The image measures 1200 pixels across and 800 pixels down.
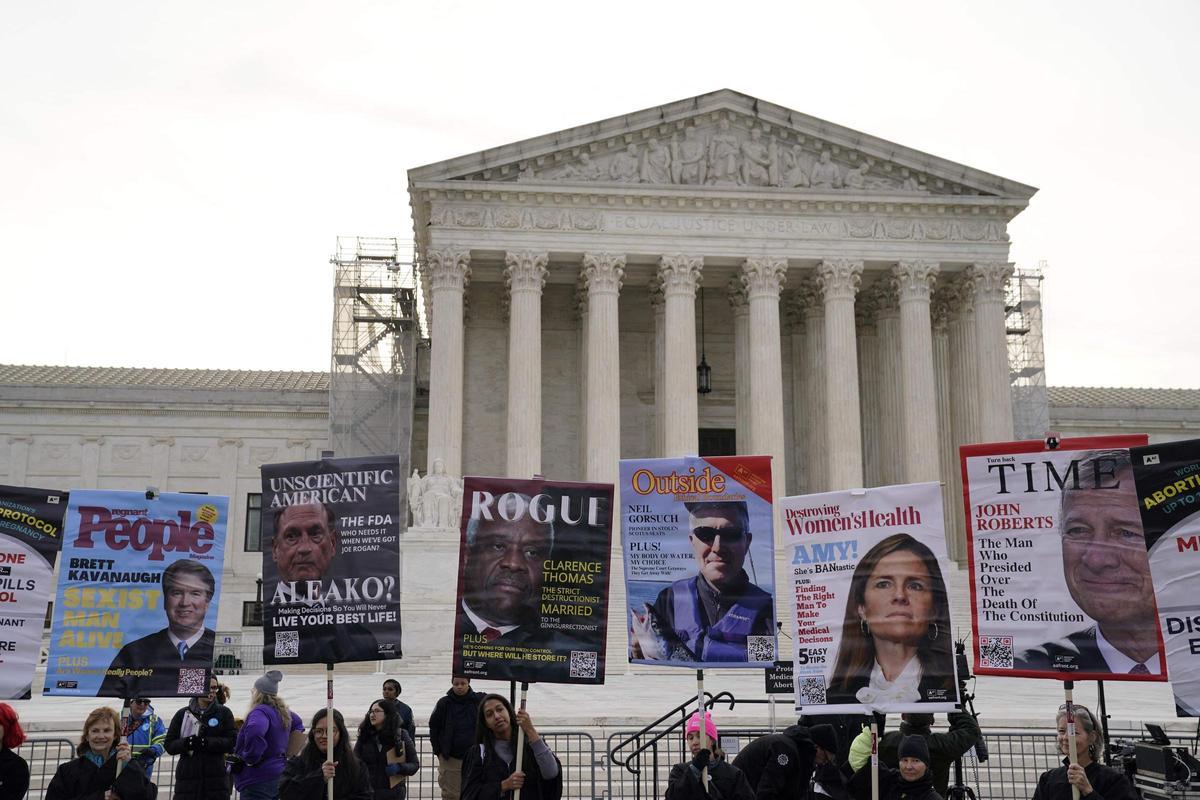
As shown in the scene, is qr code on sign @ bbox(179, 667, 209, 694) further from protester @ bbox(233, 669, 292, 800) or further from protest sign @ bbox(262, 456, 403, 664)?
protest sign @ bbox(262, 456, 403, 664)

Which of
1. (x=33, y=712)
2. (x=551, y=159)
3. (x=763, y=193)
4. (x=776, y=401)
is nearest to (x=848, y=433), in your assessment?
(x=776, y=401)

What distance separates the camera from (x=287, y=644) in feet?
35.2

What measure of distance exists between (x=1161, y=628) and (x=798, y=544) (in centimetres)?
298

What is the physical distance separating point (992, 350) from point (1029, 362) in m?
11.5

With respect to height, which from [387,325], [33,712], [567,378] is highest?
[387,325]

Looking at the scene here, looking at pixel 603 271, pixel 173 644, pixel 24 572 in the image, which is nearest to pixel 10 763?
pixel 173 644

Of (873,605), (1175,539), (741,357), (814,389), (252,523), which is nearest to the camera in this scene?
(1175,539)

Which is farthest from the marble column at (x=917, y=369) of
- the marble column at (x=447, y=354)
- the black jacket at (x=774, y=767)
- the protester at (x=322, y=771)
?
the protester at (x=322, y=771)

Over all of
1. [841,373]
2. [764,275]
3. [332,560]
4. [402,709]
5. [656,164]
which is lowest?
[402,709]

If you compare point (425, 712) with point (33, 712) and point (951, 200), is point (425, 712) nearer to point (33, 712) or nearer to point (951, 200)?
point (33, 712)

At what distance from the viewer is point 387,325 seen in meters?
50.7

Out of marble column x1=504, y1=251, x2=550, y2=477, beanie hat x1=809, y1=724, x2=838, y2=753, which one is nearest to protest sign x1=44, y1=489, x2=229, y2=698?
beanie hat x1=809, y1=724, x2=838, y2=753

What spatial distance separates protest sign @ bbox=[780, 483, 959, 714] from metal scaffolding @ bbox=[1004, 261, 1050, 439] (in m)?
41.6

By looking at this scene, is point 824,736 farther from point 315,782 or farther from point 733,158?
point 733,158
